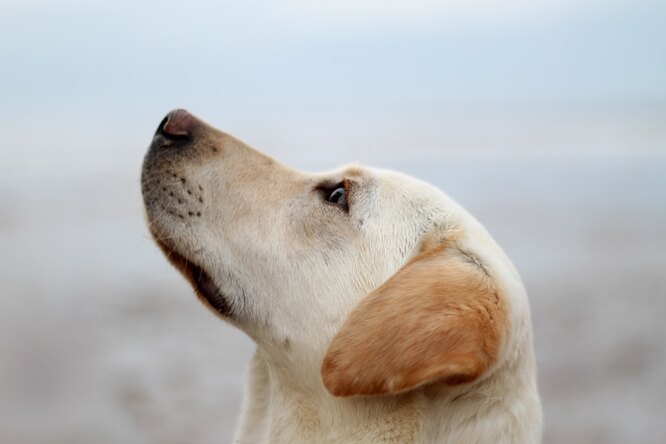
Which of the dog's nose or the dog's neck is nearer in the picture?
the dog's neck

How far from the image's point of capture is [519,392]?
3.31 metres

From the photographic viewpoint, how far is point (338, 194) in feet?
12.0

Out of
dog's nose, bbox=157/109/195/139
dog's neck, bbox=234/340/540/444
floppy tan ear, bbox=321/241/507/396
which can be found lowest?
dog's neck, bbox=234/340/540/444

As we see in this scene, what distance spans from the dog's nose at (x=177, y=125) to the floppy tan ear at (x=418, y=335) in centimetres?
97

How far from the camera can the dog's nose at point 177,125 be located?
3.60 metres

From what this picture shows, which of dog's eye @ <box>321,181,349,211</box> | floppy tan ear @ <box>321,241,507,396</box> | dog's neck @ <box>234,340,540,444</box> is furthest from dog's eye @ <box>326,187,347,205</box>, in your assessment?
dog's neck @ <box>234,340,540,444</box>

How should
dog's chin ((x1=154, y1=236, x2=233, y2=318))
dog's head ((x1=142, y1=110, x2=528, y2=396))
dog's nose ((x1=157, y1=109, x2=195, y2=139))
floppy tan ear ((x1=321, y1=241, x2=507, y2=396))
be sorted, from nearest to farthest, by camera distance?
floppy tan ear ((x1=321, y1=241, x2=507, y2=396)) < dog's head ((x1=142, y1=110, x2=528, y2=396)) < dog's chin ((x1=154, y1=236, x2=233, y2=318)) < dog's nose ((x1=157, y1=109, x2=195, y2=139))

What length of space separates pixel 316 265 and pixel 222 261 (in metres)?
0.33

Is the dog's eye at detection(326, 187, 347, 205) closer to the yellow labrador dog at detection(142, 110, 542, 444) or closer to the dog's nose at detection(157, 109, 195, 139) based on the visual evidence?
the yellow labrador dog at detection(142, 110, 542, 444)

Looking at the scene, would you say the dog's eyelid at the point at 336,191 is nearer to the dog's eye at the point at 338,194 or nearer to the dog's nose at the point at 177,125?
the dog's eye at the point at 338,194

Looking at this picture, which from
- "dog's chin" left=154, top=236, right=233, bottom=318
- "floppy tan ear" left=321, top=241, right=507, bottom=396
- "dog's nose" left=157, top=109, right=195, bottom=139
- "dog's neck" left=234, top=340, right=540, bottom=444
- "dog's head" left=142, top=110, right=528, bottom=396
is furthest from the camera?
"dog's nose" left=157, top=109, right=195, bottom=139

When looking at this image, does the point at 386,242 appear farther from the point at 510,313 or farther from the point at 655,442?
the point at 655,442

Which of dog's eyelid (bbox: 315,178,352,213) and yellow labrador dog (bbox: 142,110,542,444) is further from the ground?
dog's eyelid (bbox: 315,178,352,213)

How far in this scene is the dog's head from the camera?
10.2 feet
